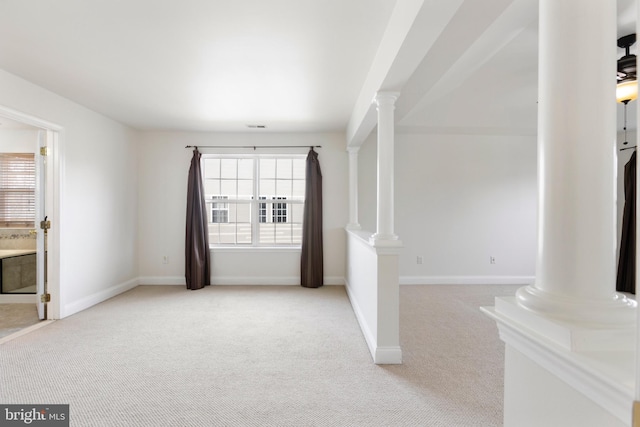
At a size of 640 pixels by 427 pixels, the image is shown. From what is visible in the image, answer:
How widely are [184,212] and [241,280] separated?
1437mm

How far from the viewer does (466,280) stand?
5.09 m

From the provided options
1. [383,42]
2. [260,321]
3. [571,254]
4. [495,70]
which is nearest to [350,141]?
[495,70]

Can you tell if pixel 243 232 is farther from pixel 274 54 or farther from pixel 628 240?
pixel 628 240

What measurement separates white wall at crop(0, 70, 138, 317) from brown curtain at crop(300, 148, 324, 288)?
271 centimetres

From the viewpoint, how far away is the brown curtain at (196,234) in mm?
4828

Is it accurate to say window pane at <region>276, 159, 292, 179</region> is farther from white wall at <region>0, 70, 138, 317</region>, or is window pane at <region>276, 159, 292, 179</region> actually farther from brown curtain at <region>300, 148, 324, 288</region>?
white wall at <region>0, 70, 138, 317</region>

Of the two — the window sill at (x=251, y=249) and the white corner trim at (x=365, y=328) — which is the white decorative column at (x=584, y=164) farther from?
the window sill at (x=251, y=249)

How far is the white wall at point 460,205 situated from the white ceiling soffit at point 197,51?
177 cm

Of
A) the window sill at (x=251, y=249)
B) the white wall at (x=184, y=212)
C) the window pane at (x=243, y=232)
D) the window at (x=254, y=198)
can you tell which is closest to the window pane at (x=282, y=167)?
the window at (x=254, y=198)

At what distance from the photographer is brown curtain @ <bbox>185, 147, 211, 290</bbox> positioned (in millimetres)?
4828

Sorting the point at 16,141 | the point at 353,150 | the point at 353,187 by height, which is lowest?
the point at 353,187

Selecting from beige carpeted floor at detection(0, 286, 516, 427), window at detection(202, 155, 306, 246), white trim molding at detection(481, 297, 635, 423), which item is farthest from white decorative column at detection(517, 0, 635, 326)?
window at detection(202, 155, 306, 246)

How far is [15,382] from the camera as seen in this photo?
7.34 ft

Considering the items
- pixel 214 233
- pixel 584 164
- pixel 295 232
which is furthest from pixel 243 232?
pixel 584 164
